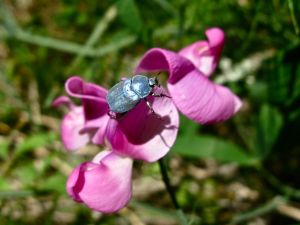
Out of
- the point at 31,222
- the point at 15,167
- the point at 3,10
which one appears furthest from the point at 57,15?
the point at 31,222

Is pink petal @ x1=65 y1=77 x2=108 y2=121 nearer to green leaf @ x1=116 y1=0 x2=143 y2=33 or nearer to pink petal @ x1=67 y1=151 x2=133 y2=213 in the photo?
pink petal @ x1=67 y1=151 x2=133 y2=213

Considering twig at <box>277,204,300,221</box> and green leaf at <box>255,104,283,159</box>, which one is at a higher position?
green leaf at <box>255,104,283,159</box>

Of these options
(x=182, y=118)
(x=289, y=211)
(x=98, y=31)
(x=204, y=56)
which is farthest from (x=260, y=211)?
(x=98, y=31)

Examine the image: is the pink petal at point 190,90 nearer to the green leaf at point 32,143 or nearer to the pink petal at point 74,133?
the pink petal at point 74,133

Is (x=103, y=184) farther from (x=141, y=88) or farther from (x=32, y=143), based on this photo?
(x=32, y=143)

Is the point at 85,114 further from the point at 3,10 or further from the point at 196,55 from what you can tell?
the point at 3,10

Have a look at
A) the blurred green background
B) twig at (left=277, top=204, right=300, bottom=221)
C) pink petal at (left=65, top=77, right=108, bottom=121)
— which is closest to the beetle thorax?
pink petal at (left=65, top=77, right=108, bottom=121)
